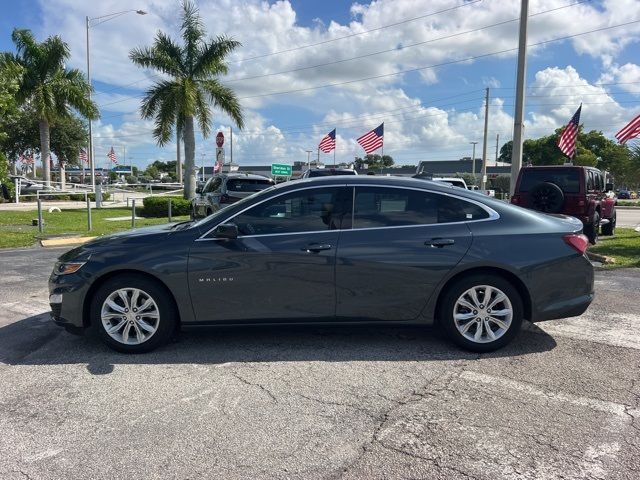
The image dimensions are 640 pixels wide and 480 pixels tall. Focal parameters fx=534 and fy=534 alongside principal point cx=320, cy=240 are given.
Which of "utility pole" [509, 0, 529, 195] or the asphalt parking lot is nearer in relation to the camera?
the asphalt parking lot

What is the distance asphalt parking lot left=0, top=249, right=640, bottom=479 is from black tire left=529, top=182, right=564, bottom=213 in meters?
6.27

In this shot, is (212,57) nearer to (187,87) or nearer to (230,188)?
(187,87)

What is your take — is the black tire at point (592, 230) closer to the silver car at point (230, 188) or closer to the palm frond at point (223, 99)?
the silver car at point (230, 188)

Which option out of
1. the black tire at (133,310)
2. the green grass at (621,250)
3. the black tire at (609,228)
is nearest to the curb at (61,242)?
the black tire at (133,310)

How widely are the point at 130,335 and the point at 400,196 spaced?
271 cm

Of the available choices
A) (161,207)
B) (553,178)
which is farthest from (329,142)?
(553,178)

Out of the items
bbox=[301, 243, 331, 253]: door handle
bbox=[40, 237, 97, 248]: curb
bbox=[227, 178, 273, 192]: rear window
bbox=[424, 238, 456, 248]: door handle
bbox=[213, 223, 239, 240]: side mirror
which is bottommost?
bbox=[40, 237, 97, 248]: curb

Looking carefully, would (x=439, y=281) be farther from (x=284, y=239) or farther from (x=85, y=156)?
(x=85, y=156)

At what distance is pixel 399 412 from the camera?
363 centimetres

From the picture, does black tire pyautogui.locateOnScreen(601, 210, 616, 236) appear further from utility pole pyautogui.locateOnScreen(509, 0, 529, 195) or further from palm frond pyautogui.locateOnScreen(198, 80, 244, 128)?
palm frond pyautogui.locateOnScreen(198, 80, 244, 128)

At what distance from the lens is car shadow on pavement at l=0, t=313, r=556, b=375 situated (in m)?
4.65

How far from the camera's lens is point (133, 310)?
184 inches

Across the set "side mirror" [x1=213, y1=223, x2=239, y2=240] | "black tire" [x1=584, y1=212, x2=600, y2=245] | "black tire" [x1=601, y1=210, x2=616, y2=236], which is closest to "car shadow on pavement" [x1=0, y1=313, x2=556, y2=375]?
"side mirror" [x1=213, y1=223, x2=239, y2=240]

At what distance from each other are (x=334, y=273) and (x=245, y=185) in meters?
10.1
